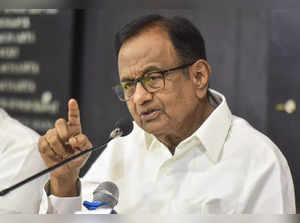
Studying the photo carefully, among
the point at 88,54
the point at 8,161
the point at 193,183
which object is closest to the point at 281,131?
the point at 193,183

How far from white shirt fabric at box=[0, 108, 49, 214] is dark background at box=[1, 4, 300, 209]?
0.19 m

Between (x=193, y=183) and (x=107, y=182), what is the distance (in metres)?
0.28

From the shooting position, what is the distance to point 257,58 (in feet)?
5.57

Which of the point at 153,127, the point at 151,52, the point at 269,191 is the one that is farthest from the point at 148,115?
the point at 269,191

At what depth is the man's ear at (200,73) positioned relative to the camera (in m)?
1.68

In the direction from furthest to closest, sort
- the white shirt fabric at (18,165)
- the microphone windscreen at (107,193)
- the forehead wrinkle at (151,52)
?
the white shirt fabric at (18,165) → the forehead wrinkle at (151,52) → the microphone windscreen at (107,193)

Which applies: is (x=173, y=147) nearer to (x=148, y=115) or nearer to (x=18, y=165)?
(x=148, y=115)

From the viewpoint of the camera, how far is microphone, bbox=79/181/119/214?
56.4 inches

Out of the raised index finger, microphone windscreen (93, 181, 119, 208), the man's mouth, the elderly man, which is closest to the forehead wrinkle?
the elderly man

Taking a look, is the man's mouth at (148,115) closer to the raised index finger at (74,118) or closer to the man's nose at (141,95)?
the man's nose at (141,95)

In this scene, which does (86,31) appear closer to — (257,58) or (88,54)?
(88,54)

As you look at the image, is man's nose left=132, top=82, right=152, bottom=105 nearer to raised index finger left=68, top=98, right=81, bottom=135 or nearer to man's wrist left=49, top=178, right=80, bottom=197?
raised index finger left=68, top=98, right=81, bottom=135

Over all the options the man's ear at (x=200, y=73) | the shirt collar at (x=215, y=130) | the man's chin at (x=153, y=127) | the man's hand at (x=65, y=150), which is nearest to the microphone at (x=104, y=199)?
the man's hand at (x=65, y=150)

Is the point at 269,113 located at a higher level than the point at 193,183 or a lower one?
higher
